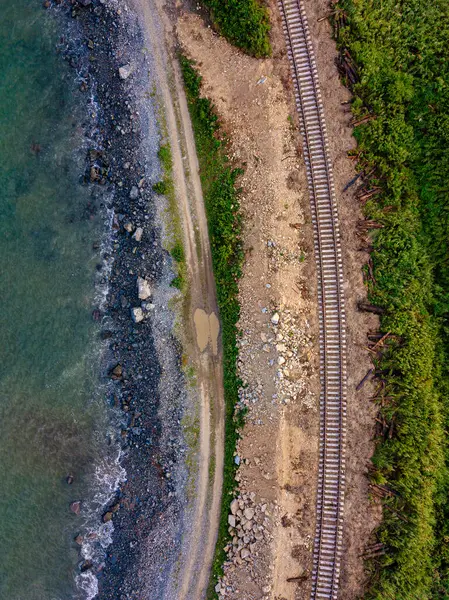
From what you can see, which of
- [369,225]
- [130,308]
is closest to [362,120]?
[369,225]

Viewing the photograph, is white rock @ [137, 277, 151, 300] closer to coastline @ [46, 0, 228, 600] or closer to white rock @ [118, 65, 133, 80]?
coastline @ [46, 0, 228, 600]

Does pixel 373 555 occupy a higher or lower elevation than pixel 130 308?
lower

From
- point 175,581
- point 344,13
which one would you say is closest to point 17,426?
point 175,581

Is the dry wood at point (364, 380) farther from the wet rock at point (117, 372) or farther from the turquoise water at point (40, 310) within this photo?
the turquoise water at point (40, 310)

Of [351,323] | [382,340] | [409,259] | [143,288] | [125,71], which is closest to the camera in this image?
[409,259]

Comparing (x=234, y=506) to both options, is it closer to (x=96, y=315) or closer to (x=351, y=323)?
(x=351, y=323)

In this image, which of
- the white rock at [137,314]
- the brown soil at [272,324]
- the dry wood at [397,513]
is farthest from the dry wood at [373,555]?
the white rock at [137,314]

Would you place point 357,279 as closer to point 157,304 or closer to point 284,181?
point 284,181
